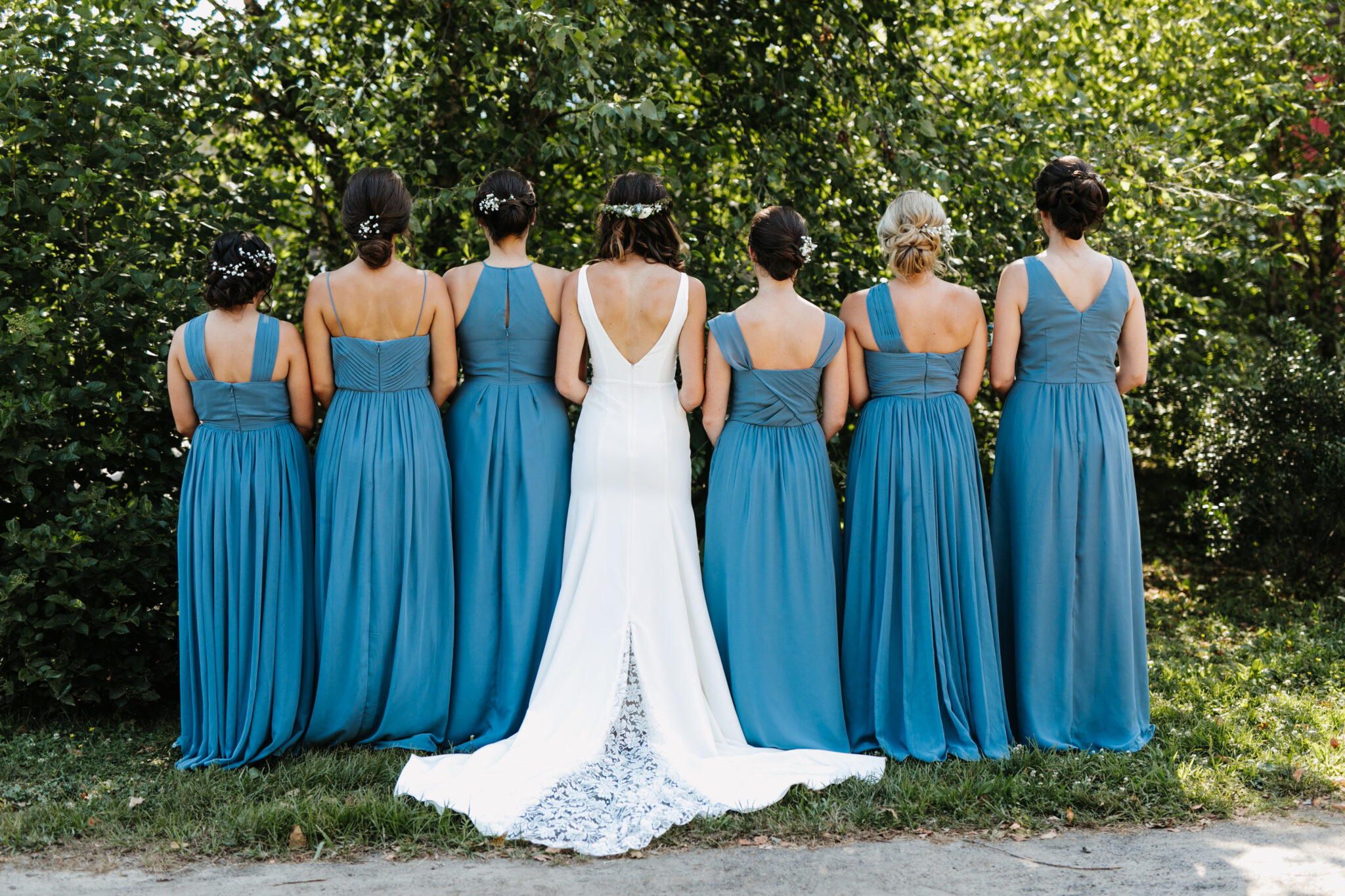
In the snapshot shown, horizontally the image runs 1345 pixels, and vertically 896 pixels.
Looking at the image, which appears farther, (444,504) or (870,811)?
(444,504)

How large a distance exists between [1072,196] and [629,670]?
250 centimetres

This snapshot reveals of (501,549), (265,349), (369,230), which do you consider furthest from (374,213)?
(501,549)

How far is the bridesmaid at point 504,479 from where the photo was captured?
428 cm

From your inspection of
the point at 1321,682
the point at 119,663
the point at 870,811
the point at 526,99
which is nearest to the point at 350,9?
the point at 526,99

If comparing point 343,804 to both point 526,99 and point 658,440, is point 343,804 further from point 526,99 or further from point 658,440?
point 526,99

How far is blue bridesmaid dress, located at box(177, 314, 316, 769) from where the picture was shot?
4090mm

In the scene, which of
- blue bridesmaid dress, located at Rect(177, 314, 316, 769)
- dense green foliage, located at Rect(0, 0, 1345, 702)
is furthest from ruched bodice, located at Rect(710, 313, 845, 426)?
blue bridesmaid dress, located at Rect(177, 314, 316, 769)

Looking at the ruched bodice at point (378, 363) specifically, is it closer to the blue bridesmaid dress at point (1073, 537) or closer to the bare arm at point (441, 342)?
the bare arm at point (441, 342)

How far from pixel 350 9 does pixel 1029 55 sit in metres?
3.85

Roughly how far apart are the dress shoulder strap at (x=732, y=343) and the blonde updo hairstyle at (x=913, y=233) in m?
0.65

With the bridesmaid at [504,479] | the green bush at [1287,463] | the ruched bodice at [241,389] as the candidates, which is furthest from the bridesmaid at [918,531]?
the green bush at [1287,463]

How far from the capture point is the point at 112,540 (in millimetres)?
4488

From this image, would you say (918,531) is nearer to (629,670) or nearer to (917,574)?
(917,574)

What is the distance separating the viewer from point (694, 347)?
167 inches
